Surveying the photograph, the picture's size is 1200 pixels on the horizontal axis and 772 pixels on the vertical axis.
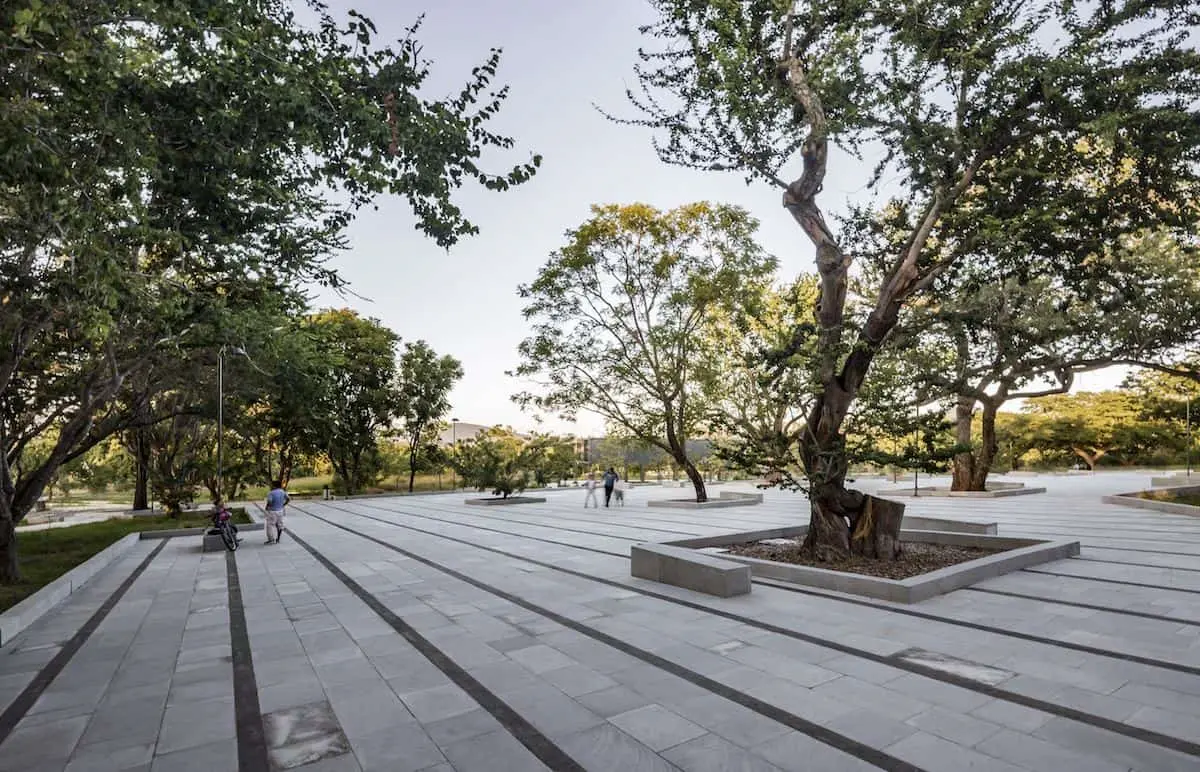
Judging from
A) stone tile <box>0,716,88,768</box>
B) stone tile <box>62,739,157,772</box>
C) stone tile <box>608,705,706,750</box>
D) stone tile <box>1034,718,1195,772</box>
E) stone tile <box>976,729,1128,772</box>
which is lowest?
stone tile <box>0,716,88,768</box>

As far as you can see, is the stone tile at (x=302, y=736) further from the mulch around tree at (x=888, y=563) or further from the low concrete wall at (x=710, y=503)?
the low concrete wall at (x=710, y=503)

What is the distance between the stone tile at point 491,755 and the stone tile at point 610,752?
25 cm

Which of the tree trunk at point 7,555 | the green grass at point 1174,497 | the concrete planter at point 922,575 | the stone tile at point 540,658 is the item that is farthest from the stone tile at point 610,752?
the green grass at point 1174,497

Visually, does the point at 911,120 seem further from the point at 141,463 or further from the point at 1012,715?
the point at 141,463

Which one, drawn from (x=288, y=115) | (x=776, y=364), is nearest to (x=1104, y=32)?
(x=776, y=364)

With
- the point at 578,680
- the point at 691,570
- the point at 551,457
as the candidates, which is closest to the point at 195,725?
the point at 578,680

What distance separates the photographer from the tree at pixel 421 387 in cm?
3859

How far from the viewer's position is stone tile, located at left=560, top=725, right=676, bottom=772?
367 centimetres

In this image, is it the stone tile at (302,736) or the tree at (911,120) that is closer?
the stone tile at (302,736)

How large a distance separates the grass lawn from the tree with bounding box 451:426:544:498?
992 cm

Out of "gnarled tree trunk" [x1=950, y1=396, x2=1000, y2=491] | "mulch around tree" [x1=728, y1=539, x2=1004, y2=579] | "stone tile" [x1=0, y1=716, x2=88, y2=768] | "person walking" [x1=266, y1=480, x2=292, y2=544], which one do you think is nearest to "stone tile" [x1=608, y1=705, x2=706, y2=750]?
"stone tile" [x1=0, y1=716, x2=88, y2=768]

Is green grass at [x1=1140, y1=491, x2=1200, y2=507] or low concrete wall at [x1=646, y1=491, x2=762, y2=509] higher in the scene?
green grass at [x1=1140, y1=491, x2=1200, y2=507]

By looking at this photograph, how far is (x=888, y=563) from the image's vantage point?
365 inches

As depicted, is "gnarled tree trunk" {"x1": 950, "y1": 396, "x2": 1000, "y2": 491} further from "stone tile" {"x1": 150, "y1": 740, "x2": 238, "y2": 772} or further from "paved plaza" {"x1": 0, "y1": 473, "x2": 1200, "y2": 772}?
"stone tile" {"x1": 150, "y1": 740, "x2": 238, "y2": 772}
